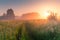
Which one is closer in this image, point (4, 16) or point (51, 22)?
point (4, 16)

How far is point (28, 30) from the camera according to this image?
2.10m

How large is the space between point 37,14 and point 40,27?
0.20 metres

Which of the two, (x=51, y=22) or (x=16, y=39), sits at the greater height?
(x=51, y=22)

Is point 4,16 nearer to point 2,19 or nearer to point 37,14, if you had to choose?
point 2,19

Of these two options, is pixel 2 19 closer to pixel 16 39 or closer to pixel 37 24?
pixel 16 39

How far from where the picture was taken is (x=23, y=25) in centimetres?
208

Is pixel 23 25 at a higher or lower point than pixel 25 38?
higher

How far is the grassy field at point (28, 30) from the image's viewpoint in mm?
2000

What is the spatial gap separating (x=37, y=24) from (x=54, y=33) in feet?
0.94

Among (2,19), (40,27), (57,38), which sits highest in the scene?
(2,19)

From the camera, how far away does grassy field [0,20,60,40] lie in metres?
2.00

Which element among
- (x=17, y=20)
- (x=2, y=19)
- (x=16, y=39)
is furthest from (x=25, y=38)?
(x=2, y=19)

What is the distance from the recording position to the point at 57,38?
2.16 meters

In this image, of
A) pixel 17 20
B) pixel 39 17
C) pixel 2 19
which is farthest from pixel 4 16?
pixel 39 17
